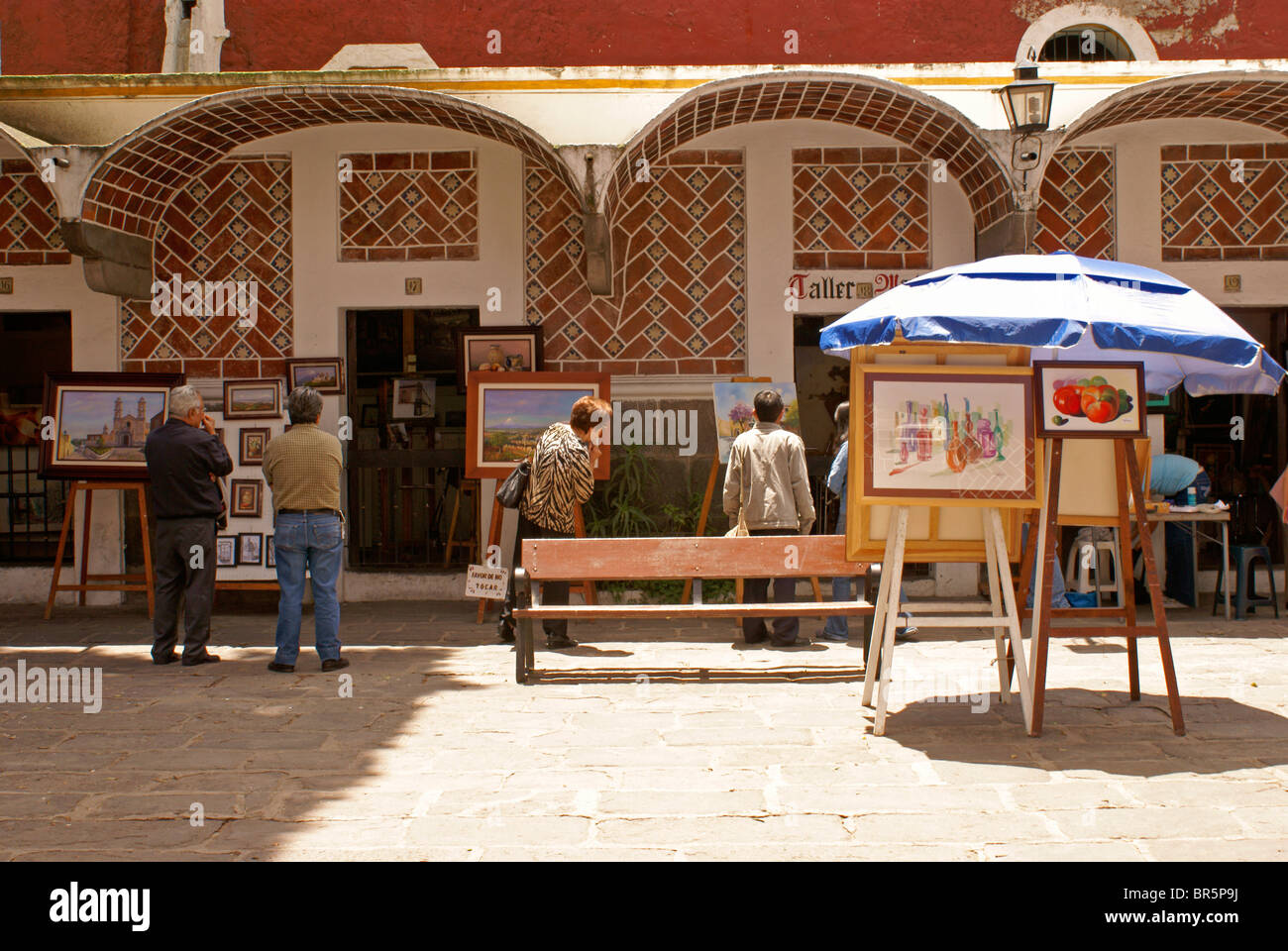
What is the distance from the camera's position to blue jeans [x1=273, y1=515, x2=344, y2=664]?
23.1 feet

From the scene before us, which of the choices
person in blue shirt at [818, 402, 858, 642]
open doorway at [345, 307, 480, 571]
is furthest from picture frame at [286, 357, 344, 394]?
person in blue shirt at [818, 402, 858, 642]

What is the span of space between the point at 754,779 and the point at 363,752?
1.69 m

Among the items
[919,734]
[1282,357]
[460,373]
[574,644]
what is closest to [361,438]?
[460,373]

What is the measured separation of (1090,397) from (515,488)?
3.69 m

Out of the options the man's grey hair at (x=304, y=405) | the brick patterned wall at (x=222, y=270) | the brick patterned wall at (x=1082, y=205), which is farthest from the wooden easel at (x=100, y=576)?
the brick patterned wall at (x=1082, y=205)

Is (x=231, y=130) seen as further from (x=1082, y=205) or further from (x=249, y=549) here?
(x=1082, y=205)

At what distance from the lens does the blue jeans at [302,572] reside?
703 cm

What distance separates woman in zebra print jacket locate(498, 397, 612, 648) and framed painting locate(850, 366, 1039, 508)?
101 inches

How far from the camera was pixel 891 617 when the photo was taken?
17.9ft

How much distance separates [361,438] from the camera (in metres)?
11.0

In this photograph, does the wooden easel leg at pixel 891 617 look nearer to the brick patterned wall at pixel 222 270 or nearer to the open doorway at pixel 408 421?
the open doorway at pixel 408 421

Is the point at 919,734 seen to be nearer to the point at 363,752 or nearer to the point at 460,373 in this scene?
the point at 363,752

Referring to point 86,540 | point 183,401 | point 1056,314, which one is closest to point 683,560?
point 1056,314

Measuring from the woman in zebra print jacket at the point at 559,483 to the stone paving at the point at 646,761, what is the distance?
0.77 m
